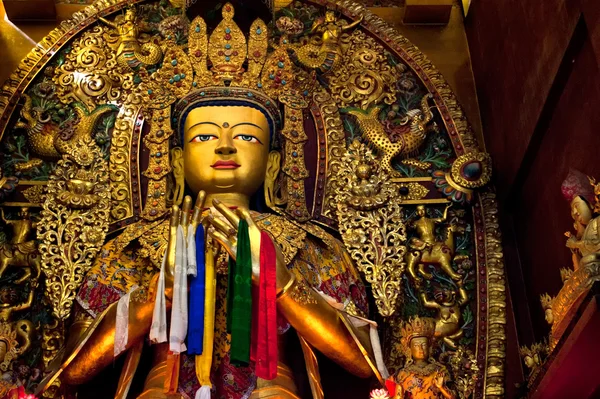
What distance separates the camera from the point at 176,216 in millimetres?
5293

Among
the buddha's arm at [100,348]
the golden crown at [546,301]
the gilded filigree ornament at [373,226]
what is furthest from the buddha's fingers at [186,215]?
the golden crown at [546,301]

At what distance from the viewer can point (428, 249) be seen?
599cm

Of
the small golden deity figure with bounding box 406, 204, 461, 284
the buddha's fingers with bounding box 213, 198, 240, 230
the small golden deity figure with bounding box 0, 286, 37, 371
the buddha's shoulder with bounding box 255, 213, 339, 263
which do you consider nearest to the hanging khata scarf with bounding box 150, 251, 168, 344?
the buddha's fingers with bounding box 213, 198, 240, 230

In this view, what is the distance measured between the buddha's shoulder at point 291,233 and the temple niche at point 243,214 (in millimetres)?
13

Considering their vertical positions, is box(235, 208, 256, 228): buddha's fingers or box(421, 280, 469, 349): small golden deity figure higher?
box(235, 208, 256, 228): buddha's fingers

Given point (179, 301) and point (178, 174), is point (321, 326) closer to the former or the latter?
point (179, 301)

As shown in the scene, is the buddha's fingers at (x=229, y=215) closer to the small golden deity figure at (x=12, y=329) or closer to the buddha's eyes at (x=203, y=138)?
the buddha's eyes at (x=203, y=138)

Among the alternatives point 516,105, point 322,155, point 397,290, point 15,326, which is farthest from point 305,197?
point 15,326

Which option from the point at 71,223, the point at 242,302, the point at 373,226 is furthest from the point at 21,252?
the point at 373,226

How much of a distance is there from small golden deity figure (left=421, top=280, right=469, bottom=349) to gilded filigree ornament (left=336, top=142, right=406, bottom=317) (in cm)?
23

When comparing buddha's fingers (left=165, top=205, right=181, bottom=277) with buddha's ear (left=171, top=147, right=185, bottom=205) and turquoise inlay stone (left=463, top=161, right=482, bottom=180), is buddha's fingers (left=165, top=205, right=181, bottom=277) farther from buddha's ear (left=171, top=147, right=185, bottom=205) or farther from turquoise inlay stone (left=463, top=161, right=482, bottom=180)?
turquoise inlay stone (left=463, top=161, right=482, bottom=180)

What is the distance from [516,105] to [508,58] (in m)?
0.32

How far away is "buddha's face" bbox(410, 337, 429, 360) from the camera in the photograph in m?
5.53

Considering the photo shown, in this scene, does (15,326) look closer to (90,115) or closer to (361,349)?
(90,115)
